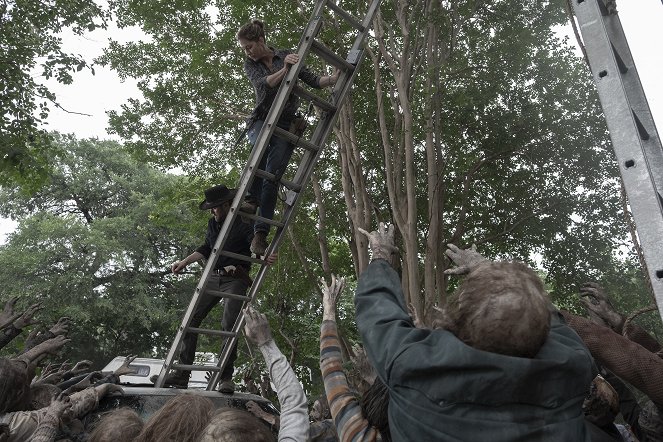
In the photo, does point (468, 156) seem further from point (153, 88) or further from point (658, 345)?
point (658, 345)

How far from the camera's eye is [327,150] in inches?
464

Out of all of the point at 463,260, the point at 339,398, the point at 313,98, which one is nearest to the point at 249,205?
the point at 313,98

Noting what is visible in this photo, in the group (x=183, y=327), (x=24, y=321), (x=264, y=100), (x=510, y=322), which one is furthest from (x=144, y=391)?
(x=510, y=322)

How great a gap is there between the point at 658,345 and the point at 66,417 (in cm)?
307

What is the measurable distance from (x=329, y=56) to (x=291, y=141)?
737mm

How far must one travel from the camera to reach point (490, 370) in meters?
1.52

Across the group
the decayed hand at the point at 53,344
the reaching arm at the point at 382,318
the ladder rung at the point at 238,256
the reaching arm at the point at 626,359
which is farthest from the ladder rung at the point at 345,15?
the decayed hand at the point at 53,344

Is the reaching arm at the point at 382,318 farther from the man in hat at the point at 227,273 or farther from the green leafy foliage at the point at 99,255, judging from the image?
the green leafy foliage at the point at 99,255

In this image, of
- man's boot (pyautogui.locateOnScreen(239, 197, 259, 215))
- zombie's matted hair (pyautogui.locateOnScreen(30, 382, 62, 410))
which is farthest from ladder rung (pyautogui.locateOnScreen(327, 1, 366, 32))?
zombie's matted hair (pyautogui.locateOnScreen(30, 382, 62, 410))

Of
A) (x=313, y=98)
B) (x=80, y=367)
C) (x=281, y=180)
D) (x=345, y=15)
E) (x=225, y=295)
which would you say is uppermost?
(x=345, y=15)

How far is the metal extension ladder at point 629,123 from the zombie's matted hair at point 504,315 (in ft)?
1.29

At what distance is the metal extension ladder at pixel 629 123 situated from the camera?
1.72 m

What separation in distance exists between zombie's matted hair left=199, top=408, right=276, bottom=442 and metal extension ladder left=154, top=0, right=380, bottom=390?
2.53 meters

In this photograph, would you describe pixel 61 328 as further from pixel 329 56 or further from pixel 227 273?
pixel 329 56
